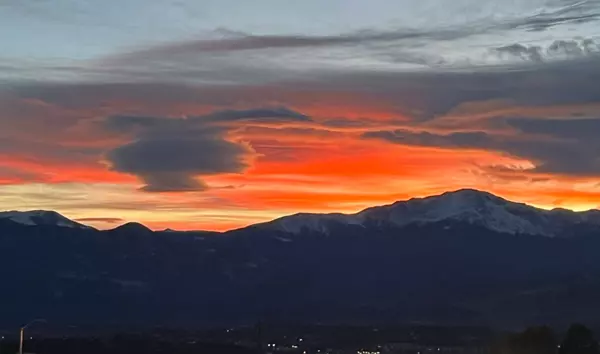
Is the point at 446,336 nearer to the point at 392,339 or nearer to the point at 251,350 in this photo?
the point at 392,339

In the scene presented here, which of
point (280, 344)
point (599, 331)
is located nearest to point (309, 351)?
point (280, 344)

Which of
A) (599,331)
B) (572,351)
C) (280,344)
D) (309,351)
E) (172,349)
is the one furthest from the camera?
(599,331)

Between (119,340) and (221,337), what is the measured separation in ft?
105

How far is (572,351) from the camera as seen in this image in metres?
92.7

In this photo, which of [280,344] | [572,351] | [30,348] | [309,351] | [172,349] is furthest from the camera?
[280,344]

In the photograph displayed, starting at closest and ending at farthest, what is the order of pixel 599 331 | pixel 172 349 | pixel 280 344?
pixel 172 349
pixel 280 344
pixel 599 331

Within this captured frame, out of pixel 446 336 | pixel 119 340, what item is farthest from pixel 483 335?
pixel 119 340

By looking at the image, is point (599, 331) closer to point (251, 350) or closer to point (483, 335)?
point (483, 335)

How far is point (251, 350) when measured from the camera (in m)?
142

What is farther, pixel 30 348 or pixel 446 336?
pixel 446 336

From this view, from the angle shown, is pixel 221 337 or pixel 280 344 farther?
pixel 221 337

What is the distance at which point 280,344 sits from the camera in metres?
174

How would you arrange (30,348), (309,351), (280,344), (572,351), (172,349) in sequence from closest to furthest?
(572,351) → (30,348) → (172,349) → (309,351) → (280,344)

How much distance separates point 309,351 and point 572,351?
228 feet
